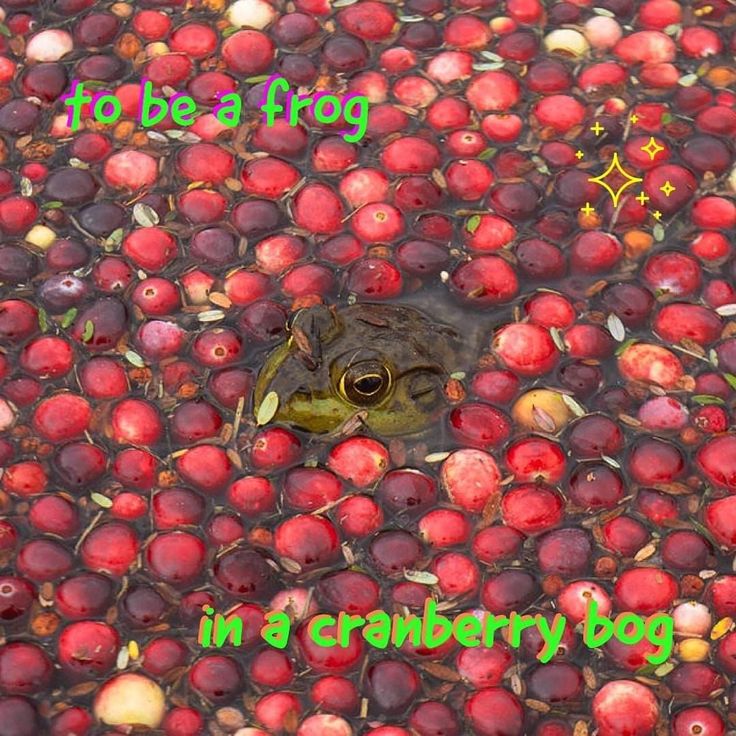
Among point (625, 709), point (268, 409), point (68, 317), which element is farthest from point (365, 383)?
point (625, 709)

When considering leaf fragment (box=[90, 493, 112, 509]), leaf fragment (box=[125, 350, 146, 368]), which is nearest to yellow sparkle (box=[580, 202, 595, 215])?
leaf fragment (box=[125, 350, 146, 368])

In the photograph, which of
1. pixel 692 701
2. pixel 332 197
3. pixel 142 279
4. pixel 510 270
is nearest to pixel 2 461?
pixel 142 279

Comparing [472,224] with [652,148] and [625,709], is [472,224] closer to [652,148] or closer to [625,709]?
[652,148]

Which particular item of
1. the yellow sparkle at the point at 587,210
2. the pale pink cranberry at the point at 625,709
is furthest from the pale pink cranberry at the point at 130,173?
the pale pink cranberry at the point at 625,709

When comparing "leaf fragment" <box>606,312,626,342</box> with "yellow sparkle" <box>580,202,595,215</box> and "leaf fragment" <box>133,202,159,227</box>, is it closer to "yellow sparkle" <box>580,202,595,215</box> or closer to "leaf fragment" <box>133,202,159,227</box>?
"yellow sparkle" <box>580,202,595,215</box>

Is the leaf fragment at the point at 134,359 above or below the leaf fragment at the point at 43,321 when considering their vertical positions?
below

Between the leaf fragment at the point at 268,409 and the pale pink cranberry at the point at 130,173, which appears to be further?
the pale pink cranberry at the point at 130,173

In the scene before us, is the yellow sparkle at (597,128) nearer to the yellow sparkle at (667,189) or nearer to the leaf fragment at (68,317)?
the yellow sparkle at (667,189)
